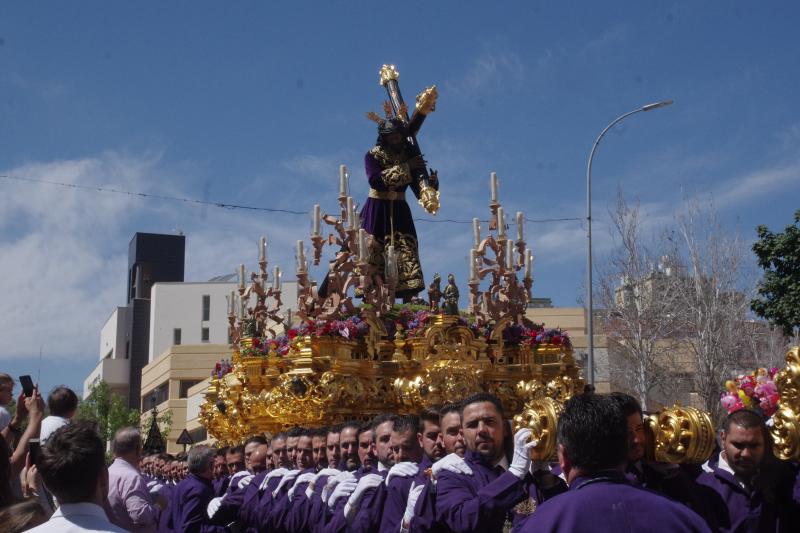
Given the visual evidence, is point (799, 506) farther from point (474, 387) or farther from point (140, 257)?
point (140, 257)

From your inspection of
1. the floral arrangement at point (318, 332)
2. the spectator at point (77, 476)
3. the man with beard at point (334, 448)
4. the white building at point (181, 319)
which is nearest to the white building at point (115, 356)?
the white building at point (181, 319)

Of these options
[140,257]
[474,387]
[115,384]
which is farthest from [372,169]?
[140,257]

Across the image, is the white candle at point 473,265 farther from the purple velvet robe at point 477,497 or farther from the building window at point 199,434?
the building window at point 199,434

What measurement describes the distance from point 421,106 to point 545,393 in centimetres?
539

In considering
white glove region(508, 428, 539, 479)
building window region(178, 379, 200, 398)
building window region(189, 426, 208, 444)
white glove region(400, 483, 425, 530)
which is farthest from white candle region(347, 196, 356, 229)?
building window region(178, 379, 200, 398)

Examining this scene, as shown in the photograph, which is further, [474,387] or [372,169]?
[372,169]

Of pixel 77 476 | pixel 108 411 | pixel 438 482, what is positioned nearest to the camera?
pixel 77 476

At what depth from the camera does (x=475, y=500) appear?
588cm

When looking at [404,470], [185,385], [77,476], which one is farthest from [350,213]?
[185,385]

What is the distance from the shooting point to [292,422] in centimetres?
1432

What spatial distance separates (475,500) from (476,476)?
1.12ft

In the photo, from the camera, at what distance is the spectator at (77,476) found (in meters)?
4.24

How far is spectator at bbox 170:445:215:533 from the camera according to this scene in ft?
35.6

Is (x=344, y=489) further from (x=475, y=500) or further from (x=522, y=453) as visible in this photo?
(x=522, y=453)
